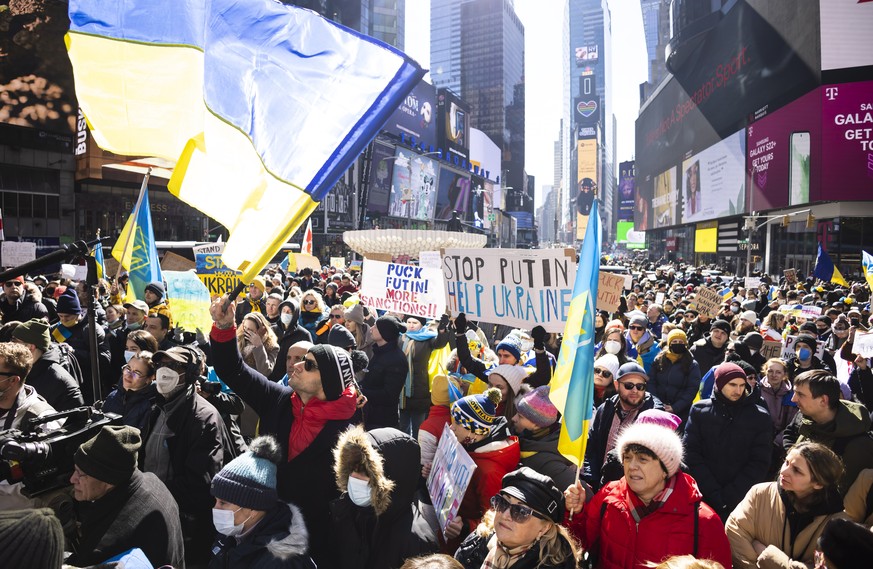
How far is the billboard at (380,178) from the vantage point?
58906mm

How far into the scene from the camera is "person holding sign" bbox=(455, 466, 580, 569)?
87.7 inches

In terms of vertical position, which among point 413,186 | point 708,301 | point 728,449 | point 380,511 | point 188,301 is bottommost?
point 728,449

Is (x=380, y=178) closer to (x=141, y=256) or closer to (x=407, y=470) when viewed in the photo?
(x=141, y=256)


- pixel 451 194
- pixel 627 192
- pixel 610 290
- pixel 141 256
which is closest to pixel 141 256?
pixel 141 256

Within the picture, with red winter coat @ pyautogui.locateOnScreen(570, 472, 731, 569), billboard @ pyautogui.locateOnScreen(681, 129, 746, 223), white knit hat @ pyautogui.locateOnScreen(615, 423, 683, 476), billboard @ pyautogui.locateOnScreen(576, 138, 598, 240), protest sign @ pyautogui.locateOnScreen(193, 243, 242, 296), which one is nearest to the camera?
red winter coat @ pyautogui.locateOnScreen(570, 472, 731, 569)

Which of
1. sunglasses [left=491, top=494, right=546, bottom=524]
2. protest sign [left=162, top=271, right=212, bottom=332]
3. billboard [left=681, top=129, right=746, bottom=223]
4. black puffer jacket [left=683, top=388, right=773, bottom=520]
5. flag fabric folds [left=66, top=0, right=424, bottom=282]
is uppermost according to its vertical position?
billboard [left=681, top=129, right=746, bottom=223]

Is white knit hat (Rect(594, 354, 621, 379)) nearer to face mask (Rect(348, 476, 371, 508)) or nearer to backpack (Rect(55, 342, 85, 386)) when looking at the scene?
face mask (Rect(348, 476, 371, 508))

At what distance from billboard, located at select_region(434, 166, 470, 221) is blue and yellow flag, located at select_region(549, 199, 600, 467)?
7358 cm

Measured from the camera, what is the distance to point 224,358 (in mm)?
3465

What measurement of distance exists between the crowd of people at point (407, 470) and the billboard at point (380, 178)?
5489 cm

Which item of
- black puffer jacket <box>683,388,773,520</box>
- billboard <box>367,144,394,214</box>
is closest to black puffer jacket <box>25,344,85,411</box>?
black puffer jacket <box>683,388,773,520</box>

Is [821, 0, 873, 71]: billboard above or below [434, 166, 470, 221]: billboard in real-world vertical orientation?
above

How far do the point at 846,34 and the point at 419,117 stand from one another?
154ft

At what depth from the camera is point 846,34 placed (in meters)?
33.4
